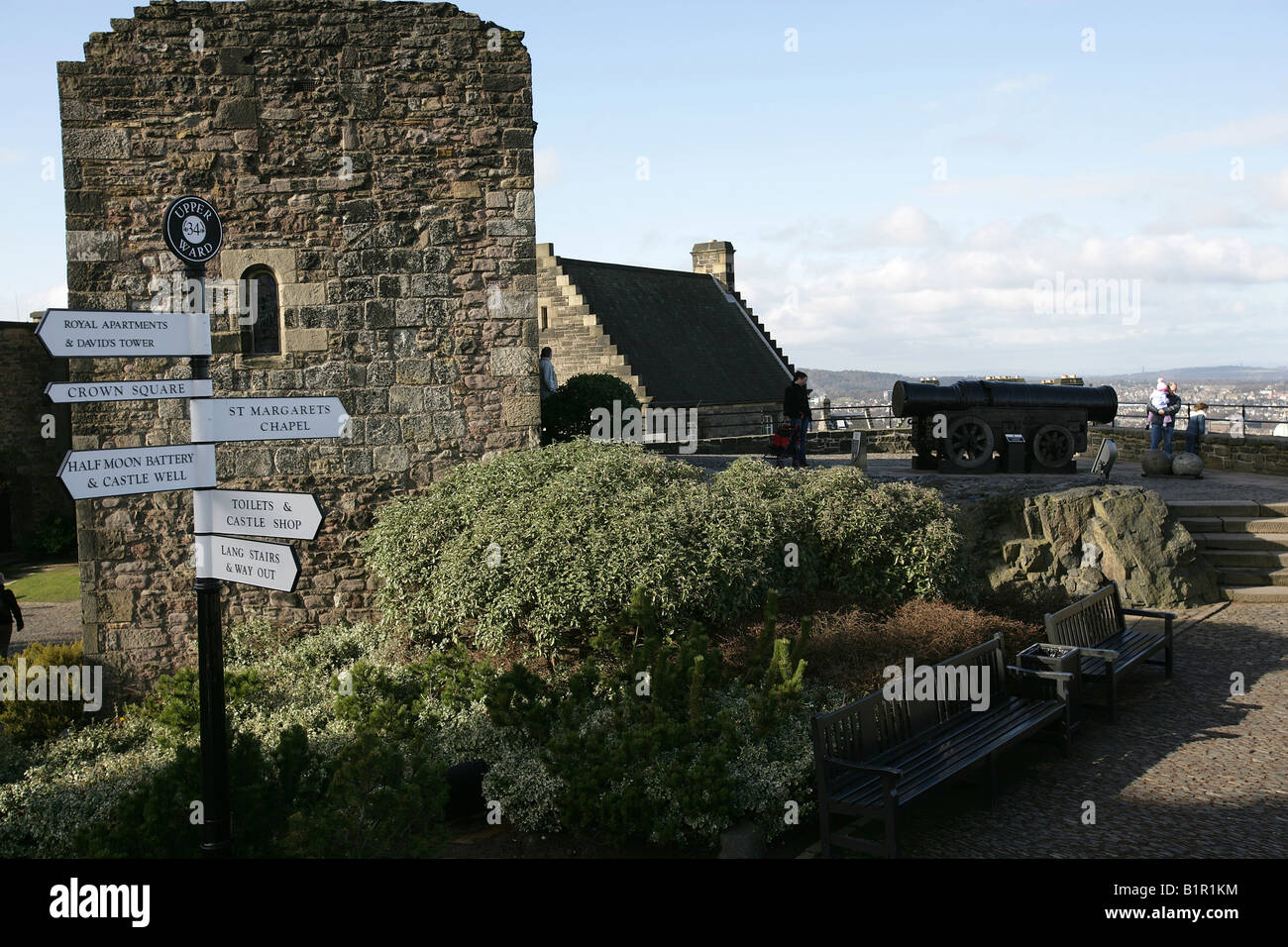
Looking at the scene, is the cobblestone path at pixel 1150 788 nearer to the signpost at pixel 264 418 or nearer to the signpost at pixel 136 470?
the signpost at pixel 264 418

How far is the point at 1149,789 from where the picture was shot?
6906 millimetres

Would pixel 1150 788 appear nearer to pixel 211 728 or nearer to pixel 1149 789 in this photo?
pixel 1149 789

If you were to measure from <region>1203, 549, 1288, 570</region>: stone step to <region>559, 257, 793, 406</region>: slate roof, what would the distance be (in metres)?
18.1

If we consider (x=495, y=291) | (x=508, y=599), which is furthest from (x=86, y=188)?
(x=508, y=599)

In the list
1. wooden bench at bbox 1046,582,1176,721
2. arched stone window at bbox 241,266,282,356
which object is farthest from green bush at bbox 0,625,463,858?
wooden bench at bbox 1046,582,1176,721

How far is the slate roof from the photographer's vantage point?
31516 mm

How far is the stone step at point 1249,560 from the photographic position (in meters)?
13.1

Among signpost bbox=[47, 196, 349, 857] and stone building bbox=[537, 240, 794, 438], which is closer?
signpost bbox=[47, 196, 349, 857]

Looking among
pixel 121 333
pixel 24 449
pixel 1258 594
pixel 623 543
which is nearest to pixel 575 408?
pixel 623 543

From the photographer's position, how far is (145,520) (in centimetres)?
1091

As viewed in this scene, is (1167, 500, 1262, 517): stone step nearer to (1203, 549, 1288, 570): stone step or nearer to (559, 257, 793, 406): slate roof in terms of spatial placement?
(1203, 549, 1288, 570): stone step

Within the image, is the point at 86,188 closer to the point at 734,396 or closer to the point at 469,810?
the point at 469,810

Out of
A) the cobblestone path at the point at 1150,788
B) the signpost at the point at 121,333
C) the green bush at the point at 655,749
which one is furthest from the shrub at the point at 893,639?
the signpost at the point at 121,333
